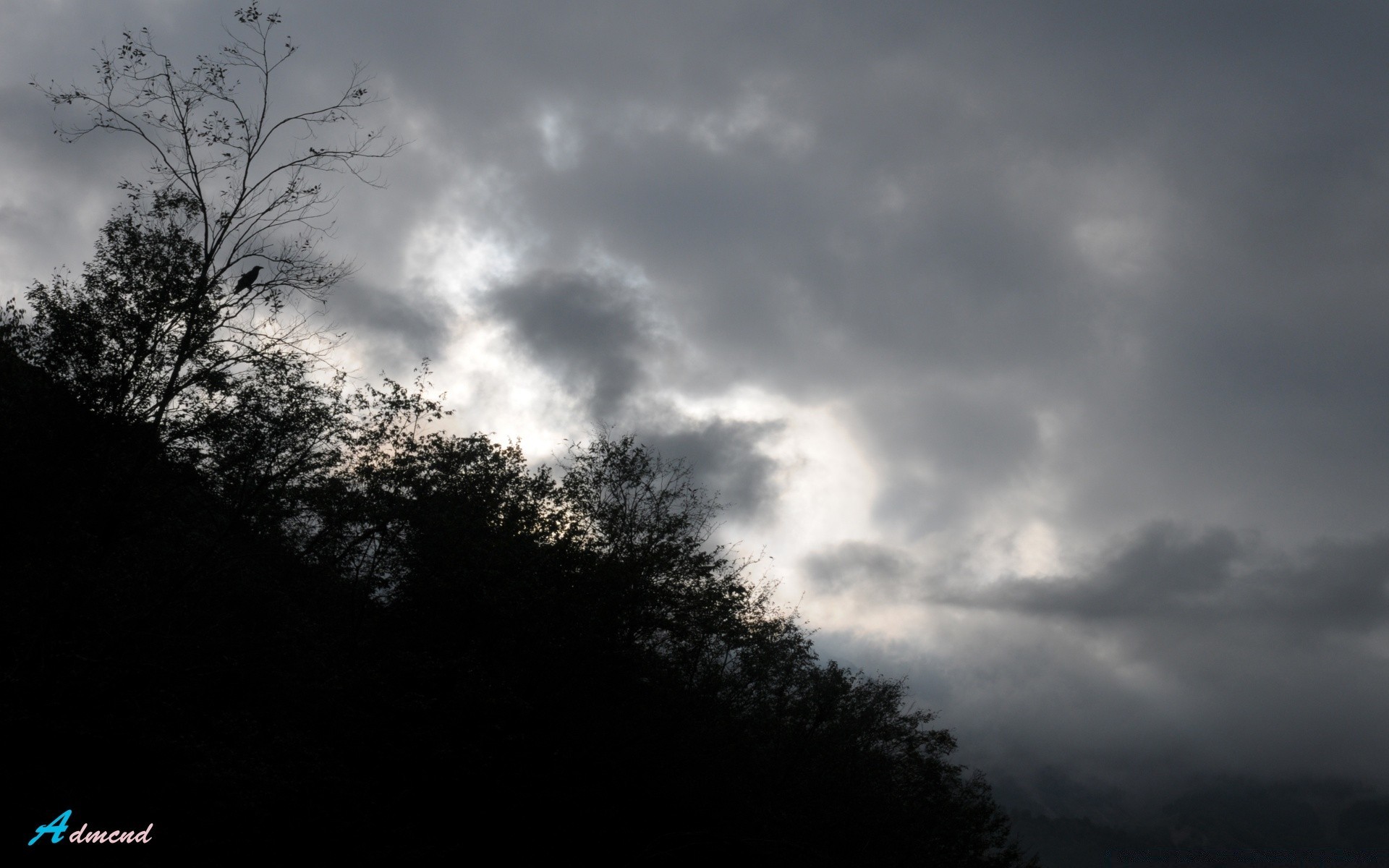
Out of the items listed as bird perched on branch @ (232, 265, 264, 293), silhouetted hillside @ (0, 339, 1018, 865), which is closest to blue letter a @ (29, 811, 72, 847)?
silhouetted hillside @ (0, 339, 1018, 865)

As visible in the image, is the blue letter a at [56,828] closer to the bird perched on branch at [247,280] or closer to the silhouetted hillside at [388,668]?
the silhouetted hillside at [388,668]

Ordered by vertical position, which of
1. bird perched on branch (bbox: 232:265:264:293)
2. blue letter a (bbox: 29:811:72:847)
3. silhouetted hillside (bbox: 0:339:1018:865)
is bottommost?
blue letter a (bbox: 29:811:72:847)

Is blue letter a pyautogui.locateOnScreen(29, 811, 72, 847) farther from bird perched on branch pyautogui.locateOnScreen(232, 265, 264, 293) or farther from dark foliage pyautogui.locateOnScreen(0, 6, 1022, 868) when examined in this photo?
bird perched on branch pyautogui.locateOnScreen(232, 265, 264, 293)

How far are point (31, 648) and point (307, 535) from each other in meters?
13.4

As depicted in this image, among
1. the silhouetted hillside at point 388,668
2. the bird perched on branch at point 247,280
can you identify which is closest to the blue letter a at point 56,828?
the silhouetted hillside at point 388,668

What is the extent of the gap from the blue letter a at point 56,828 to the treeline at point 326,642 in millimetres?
282

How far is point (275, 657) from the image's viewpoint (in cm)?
2234

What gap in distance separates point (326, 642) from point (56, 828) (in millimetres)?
10204

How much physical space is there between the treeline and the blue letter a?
28 centimetres

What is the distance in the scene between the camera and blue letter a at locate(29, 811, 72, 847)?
13703 millimetres

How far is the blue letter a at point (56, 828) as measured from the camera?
45.0 feet

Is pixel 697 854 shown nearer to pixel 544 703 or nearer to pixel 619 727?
pixel 619 727

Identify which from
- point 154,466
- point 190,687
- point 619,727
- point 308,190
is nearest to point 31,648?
point 190,687

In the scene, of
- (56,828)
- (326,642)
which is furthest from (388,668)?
(56,828)
